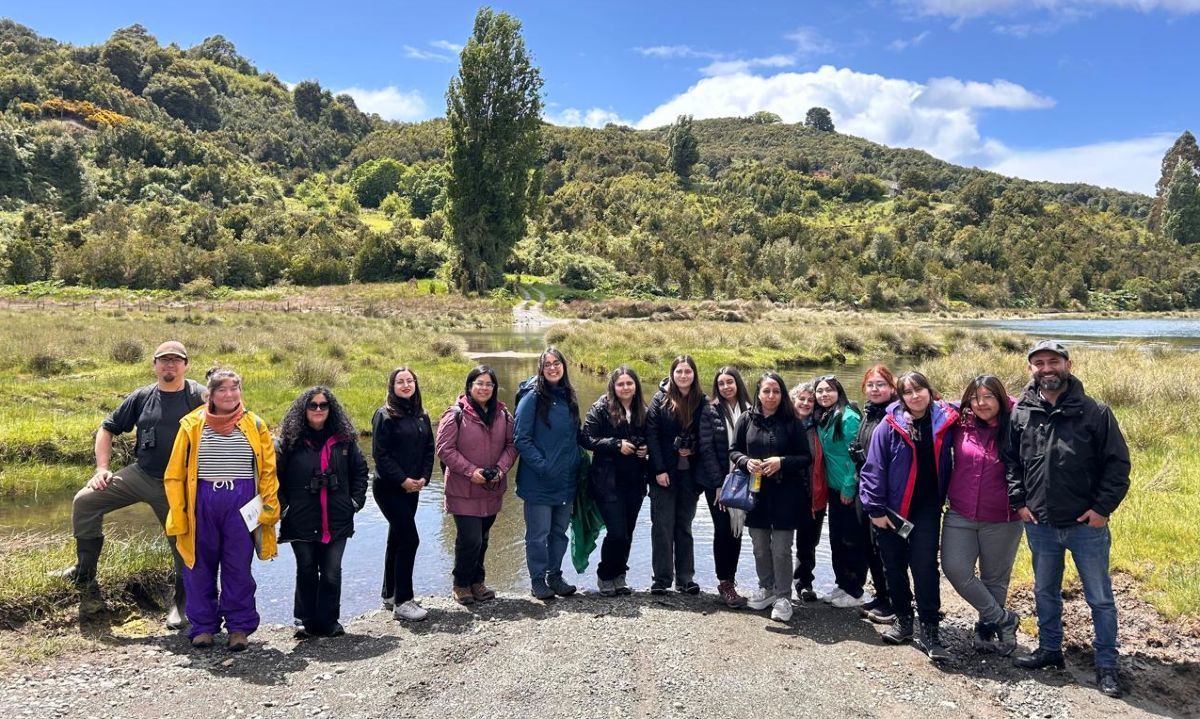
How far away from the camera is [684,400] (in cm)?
595

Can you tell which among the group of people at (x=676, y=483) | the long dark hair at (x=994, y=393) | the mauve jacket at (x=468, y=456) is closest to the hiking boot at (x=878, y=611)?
the group of people at (x=676, y=483)

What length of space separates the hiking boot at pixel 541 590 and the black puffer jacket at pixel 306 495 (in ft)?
5.84

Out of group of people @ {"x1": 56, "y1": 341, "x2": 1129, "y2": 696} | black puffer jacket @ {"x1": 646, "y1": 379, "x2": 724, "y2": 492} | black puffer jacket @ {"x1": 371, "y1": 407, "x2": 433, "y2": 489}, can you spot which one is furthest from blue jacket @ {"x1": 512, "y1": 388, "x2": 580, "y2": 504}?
black puffer jacket @ {"x1": 371, "y1": 407, "x2": 433, "y2": 489}

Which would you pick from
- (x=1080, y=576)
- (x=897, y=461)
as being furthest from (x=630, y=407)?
(x=1080, y=576)

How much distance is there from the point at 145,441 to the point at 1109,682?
6.75m

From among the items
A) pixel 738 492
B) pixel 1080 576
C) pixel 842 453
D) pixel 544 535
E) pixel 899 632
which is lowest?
pixel 899 632

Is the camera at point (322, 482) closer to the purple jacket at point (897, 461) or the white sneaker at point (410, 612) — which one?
the white sneaker at point (410, 612)

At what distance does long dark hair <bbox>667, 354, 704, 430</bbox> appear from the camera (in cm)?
593

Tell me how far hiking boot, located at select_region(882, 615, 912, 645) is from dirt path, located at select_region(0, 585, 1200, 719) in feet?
0.37

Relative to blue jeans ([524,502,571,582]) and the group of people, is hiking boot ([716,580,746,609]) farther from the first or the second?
blue jeans ([524,502,571,582])

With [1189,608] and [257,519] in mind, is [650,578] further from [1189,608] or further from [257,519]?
[1189,608]

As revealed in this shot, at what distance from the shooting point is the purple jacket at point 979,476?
4.71 m

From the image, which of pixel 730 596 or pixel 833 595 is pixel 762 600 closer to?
pixel 730 596

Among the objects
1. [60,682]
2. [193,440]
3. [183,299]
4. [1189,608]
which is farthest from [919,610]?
[183,299]
